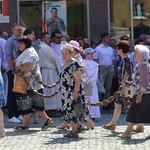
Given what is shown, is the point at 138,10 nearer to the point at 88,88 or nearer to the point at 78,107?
the point at 88,88

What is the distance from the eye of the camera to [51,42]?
44.9 ft

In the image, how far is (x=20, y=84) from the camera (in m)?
10.9

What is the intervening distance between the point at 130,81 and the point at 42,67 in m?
2.84

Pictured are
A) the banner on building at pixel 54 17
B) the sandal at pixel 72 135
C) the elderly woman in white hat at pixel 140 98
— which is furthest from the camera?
the banner on building at pixel 54 17

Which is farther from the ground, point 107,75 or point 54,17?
point 54,17

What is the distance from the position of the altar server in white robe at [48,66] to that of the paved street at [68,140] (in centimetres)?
150

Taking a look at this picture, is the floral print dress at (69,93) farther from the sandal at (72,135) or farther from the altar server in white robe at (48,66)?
the altar server in white robe at (48,66)

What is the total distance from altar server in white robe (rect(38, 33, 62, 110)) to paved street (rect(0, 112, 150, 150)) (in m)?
1.50

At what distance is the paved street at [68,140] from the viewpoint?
931 centimetres

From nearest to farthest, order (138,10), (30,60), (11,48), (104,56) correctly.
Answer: (30,60), (11,48), (104,56), (138,10)

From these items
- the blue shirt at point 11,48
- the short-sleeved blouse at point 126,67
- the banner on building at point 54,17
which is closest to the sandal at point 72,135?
the short-sleeved blouse at point 126,67

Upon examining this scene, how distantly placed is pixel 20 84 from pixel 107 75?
4.11 metres

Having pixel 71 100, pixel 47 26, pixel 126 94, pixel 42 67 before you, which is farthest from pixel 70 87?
pixel 47 26

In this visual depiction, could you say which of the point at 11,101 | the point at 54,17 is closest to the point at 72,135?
the point at 11,101
